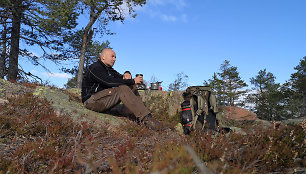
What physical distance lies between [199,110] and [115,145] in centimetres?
283

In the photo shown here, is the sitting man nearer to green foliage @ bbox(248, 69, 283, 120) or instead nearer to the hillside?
the hillside

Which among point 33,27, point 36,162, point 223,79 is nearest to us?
point 36,162

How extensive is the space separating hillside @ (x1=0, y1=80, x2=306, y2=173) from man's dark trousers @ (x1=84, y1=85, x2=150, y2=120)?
0.25 meters

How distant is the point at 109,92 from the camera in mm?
4848

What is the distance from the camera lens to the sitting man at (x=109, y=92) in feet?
15.4

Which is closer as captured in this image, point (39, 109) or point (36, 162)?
point (36, 162)

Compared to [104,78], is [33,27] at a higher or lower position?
higher

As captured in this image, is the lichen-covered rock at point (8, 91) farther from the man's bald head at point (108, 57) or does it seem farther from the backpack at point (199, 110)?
the backpack at point (199, 110)

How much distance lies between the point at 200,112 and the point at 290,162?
10.5 ft

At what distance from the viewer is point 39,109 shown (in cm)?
433

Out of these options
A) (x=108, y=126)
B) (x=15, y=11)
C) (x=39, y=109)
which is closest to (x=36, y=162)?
(x=108, y=126)

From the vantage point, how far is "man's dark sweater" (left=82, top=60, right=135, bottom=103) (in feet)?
15.7

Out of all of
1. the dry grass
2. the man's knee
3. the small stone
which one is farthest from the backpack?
the small stone

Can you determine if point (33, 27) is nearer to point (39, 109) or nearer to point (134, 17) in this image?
point (134, 17)
